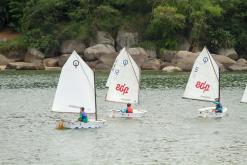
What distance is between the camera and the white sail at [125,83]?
2709 inches

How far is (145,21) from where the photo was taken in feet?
413

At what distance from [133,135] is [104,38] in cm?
6538

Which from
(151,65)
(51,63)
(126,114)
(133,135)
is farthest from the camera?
(51,63)

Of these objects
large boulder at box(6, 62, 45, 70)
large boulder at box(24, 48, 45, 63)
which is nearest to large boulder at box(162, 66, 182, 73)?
large boulder at box(6, 62, 45, 70)

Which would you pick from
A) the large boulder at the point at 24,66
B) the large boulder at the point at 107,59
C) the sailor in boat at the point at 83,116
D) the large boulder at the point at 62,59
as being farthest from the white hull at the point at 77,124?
the large boulder at the point at 62,59

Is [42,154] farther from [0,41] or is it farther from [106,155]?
[0,41]

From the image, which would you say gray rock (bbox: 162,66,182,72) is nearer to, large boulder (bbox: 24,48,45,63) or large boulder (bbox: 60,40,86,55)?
large boulder (bbox: 60,40,86,55)

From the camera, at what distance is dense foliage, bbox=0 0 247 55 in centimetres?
12069

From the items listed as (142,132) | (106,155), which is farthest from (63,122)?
(106,155)

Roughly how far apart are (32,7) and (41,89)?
119ft

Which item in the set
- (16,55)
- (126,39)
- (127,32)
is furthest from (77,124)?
(16,55)

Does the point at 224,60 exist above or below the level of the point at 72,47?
below

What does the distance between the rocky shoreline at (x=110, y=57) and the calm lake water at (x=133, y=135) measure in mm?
29608

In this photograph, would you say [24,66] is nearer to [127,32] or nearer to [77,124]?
[127,32]
